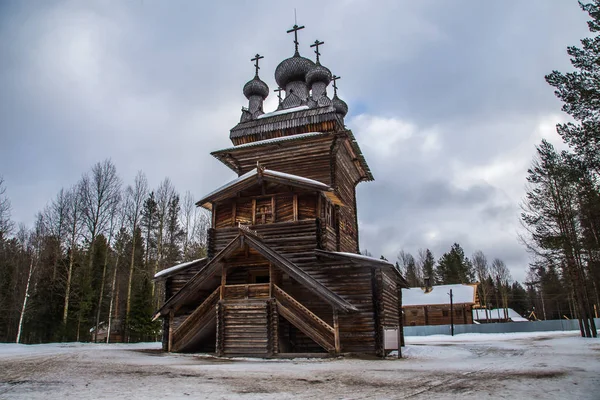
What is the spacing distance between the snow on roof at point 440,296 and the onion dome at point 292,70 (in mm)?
32817

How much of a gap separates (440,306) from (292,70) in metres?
36.2

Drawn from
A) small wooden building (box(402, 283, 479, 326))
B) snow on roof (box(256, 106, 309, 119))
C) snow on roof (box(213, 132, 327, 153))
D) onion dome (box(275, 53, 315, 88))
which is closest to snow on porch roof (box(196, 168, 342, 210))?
snow on roof (box(213, 132, 327, 153))

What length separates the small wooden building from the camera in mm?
50469

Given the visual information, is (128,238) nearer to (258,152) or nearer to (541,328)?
(258,152)

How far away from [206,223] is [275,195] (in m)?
23.6

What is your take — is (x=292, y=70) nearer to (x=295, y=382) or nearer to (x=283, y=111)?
(x=283, y=111)

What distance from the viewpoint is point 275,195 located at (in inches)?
771

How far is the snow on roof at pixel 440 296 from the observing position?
50531mm

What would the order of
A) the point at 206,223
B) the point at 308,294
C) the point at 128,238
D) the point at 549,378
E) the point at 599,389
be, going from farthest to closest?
the point at 206,223 < the point at 128,238 < the point at 308,294 < the point at 549,378 < the point at 599,389

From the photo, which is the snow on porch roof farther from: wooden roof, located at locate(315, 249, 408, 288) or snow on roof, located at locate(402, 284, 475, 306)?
snow on roof, located at locate(402, 284, 475, 306)

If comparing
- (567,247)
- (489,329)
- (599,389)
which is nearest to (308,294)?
(599,389)

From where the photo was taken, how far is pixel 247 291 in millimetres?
16797

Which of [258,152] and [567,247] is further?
[567,247]

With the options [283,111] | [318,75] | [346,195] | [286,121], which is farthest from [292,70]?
[346,195]
